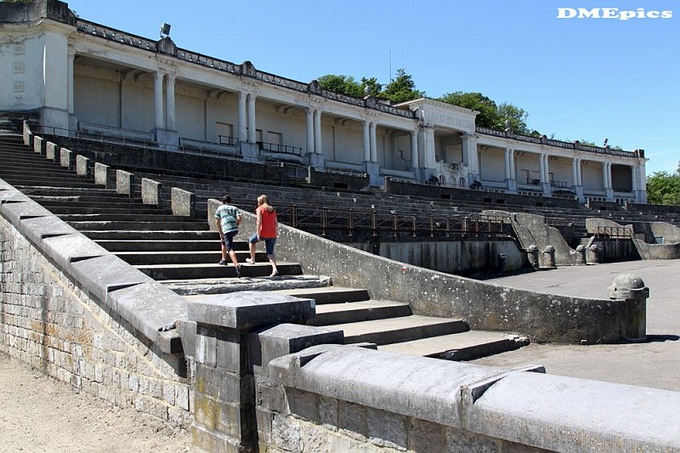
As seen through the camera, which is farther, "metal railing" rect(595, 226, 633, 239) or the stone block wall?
"metal railing" rect(595, 226, 633, 239)

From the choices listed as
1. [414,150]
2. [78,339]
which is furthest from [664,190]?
[78,339]

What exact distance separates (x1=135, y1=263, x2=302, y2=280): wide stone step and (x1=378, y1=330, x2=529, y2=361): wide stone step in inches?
136

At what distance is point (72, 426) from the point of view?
610 centimetres

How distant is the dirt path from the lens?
212 inches

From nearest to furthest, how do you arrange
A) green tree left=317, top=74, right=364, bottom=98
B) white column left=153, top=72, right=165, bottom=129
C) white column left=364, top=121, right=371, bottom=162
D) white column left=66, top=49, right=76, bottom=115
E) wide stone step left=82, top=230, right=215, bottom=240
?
wide stone step left=82, top=230, right=215, bottom=240, white column left=66, top=49, right=76, bottom=115, white column left=153, top=72, right=165, bottom=129, white column left=364, top=121, right=371, bottom=162, green tree left=317, top=74, right=364, bottom=98

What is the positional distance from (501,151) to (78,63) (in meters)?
43.6

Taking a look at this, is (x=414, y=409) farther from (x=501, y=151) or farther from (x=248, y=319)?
(x=501, y=151)

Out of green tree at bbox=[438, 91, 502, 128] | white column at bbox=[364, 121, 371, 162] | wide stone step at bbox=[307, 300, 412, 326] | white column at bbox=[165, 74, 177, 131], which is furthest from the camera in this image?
green tree at bbox=[438, 91, 502, 128]

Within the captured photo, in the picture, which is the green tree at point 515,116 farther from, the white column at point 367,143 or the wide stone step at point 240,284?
the wide stone step at point 240,284

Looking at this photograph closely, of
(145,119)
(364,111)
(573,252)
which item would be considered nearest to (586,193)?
(364,111)

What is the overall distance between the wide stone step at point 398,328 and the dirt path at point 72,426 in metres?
2.16

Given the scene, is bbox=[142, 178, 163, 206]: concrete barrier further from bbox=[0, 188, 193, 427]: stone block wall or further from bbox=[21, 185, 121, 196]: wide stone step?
bbox=[0, 188, 193, 427]: stone block wall

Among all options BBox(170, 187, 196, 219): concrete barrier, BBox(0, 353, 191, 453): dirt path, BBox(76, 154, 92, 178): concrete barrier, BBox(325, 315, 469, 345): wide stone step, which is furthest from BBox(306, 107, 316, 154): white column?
BBox(0, 353, 191, 453): dirt path

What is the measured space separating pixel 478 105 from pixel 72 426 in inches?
2683
